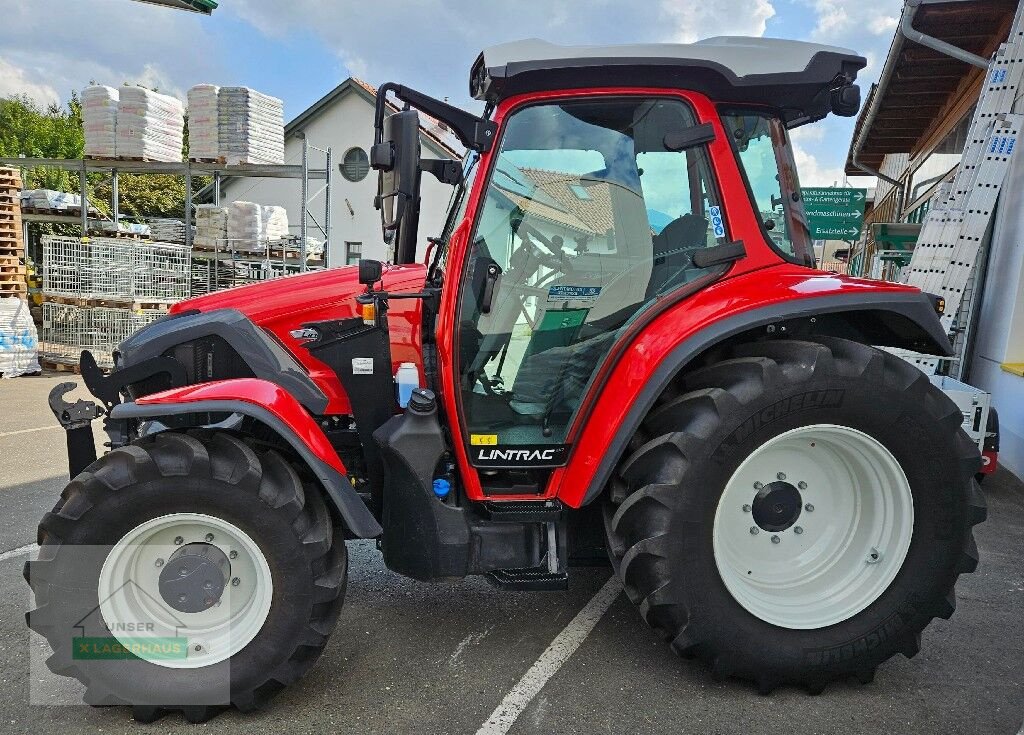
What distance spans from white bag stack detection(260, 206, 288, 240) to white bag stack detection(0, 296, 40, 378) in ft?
15.1

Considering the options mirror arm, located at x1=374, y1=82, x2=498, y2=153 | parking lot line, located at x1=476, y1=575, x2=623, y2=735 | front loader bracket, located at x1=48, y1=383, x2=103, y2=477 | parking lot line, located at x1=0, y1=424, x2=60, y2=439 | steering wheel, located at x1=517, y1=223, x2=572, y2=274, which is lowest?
parking lot line, located at x1=476, y1=575, x2=623, y2=735

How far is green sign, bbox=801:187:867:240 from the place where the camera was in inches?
770

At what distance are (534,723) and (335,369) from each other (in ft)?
5.39

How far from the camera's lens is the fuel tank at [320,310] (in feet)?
10.6

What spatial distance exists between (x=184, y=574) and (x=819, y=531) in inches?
98.2

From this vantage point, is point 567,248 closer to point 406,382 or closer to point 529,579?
point 406,382

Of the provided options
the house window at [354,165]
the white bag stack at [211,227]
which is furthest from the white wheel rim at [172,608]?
the house window at [354,165]

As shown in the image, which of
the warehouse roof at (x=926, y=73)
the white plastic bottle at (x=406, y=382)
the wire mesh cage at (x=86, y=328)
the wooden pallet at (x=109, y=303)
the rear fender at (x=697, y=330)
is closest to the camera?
the rear fender at (x=697, y=330)

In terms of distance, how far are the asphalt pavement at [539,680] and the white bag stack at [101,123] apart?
968cm

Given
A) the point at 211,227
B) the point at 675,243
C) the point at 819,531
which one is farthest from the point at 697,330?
the point at 211,227

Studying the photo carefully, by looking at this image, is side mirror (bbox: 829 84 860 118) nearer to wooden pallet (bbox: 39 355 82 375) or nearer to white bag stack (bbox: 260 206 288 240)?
wooden pallet (bbox: 39 355 82 375)

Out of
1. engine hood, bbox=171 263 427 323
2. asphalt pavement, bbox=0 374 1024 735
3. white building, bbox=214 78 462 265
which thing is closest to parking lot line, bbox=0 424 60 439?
asphalt pavement, bbox=0 374 1024 735

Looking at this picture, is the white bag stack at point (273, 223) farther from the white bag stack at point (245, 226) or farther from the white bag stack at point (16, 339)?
the white bag stack at point (16, 339)

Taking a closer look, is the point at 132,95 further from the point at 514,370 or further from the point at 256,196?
the point at 256,196
